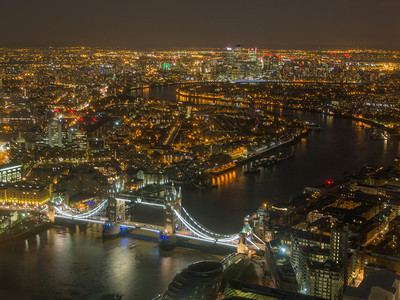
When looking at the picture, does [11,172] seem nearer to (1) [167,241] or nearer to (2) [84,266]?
(2) [84,266]

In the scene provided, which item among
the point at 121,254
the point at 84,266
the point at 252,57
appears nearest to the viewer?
the point at 84,266

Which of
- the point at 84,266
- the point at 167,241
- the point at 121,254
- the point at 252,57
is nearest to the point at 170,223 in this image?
the point at 167,241

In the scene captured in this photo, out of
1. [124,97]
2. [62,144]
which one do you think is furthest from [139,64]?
[62,144]

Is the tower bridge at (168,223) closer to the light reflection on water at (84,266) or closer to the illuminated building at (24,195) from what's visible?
the light reflection on water at (84,266)

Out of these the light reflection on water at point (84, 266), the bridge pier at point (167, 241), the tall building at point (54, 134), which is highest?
the tall building at point (54, 134)

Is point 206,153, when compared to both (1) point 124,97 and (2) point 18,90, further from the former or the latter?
(2) point 18,90

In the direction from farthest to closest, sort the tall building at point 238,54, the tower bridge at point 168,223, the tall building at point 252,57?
the tall building at point 252,57, the tall building at point 238,54, the tower bridge at point 168,223

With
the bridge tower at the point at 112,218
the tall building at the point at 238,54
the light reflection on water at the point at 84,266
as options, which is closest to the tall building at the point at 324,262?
the light reflection on water at the point at 84,266
